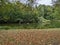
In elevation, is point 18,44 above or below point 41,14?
above

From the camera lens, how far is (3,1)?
15.0 metres

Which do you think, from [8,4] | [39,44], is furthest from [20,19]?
[39,44]

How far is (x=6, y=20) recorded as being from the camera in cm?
5022

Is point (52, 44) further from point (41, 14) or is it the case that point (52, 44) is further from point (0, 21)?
point (41, 14)

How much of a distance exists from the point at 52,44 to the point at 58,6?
4579cm

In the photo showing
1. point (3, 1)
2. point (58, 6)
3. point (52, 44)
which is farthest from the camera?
point (58, 6)

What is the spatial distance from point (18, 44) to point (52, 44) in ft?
4.60

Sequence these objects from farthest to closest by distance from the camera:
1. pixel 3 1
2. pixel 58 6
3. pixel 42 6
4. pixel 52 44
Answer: pixel 42 6, pixel 58 6, pixel 3 1, pixel 52 44

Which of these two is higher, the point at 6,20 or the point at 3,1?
the point at 3,1

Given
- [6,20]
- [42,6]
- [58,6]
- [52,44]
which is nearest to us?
[52,44]

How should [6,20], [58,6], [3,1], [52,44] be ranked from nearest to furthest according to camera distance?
[52,44], [3,1], [6,20], [58,6]

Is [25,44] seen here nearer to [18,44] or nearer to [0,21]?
[18,44]

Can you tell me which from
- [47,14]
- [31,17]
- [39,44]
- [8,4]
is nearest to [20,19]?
[31,17]

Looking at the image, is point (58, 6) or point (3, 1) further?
point (58, 6)
